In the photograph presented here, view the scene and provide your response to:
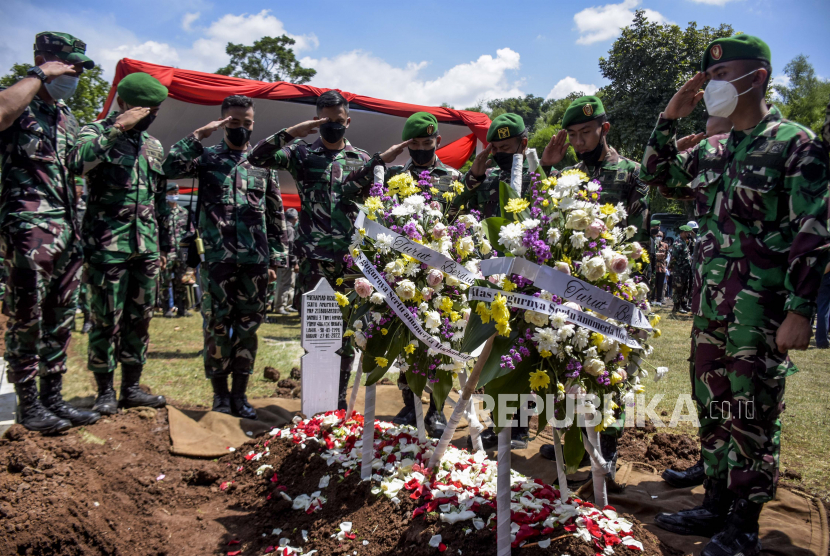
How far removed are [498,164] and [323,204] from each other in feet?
5.10

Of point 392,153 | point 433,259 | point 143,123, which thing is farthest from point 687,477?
point 143,123

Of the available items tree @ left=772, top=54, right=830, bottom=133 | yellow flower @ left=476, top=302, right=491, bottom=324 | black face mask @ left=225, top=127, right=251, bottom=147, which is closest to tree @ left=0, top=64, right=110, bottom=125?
black face mask @ left=225, top=127, right=251, bottom=147

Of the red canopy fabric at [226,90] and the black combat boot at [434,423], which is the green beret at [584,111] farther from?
the red canopy fabric at [226,90]

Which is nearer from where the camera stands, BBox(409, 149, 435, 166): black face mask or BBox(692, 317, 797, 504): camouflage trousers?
BBox(692, 317, 797, 504): camouflage trousers

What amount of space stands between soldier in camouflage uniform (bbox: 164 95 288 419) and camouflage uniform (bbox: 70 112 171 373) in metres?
0.31

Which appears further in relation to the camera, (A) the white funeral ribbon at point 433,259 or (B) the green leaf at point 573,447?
(A) the white funeral ribbon at point 433,259

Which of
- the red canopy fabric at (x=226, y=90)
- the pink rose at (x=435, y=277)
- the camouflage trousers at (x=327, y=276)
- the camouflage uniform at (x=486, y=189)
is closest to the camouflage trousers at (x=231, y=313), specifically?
the camouflage trousers at (x=327, y=276)

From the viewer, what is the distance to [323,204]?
15.3 ft

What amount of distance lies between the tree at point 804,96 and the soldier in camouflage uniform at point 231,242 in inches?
1008

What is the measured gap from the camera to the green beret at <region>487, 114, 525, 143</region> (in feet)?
14.5

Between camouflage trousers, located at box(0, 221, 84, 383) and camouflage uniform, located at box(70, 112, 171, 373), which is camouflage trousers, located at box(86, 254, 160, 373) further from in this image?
camouflage trousers, located at box(0, 221, 84, 383)

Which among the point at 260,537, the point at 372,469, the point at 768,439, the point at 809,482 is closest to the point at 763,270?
the point at 768,439

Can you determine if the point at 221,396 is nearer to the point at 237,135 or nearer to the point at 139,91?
the point at 237,135

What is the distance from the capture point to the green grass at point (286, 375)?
415 centimetres
